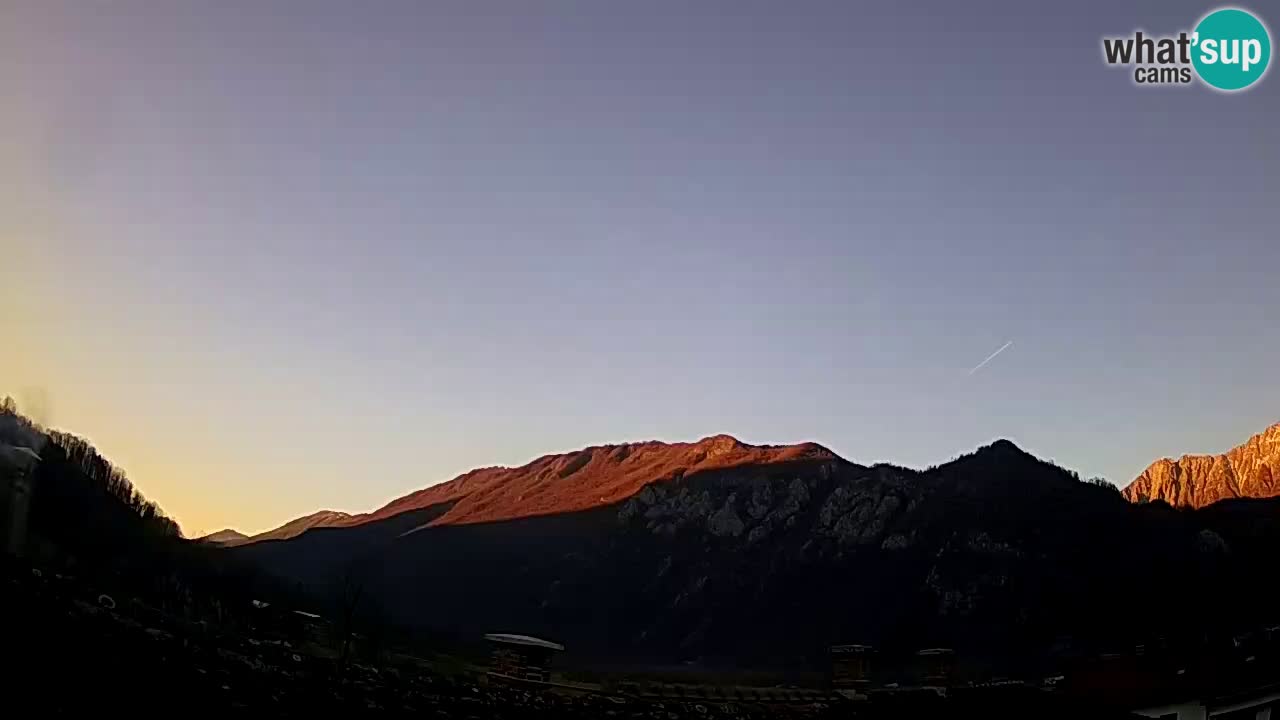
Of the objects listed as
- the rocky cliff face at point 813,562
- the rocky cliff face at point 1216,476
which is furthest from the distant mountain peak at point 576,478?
the rocky cliff face at point 1216,476

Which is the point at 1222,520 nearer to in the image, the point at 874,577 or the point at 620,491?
the point at 874,577

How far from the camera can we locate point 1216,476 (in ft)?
535

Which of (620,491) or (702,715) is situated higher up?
(620,491)

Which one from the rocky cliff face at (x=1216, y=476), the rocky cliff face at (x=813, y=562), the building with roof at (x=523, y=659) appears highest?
the rocky cliff face at (x=1216, y=476)

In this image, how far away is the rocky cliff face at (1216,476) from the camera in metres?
150

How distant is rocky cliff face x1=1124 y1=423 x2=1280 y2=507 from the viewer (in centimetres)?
15038

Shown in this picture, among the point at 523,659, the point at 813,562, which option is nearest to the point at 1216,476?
the point at 813,562

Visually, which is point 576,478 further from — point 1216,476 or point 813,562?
Result: point 1216,476

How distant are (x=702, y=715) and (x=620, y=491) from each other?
113403 millimetres

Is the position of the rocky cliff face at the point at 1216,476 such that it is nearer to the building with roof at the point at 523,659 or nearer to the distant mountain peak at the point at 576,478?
the distant mountain peak at the point at 576,478

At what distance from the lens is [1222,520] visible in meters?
91.8

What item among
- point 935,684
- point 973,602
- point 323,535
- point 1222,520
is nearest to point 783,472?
point 973,602

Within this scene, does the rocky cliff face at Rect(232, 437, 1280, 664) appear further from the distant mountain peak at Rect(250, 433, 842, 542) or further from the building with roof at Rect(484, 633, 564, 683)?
the building with roof at Rect(484, 633, 564, 683)

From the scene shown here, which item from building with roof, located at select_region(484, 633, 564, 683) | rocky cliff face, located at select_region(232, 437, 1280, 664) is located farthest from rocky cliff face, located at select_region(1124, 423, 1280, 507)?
building with roof, located at select_region(484, 633, 564, 683)
